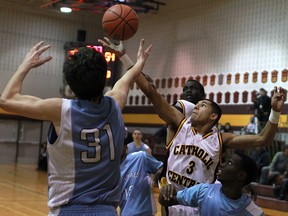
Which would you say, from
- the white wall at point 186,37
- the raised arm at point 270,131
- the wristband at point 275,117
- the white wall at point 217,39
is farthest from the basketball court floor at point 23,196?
the white wall at point 186,37

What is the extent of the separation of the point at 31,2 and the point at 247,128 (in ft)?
37.9

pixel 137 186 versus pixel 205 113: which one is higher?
pixel 205 113

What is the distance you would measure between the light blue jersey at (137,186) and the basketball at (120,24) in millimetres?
1671

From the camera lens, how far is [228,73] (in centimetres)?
1658

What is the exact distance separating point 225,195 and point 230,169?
184 millimetres

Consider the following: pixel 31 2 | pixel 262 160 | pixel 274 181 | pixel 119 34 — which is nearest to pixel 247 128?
pixel 262 160

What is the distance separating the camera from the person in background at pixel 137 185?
5543 mm

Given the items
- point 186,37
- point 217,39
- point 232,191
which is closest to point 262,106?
point 217,39

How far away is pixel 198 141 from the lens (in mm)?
4051

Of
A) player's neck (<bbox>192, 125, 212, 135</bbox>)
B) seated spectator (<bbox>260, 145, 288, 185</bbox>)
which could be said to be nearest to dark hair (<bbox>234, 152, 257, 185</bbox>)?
player's neck (<bbox>192, 125, 212, 135</bbox>)

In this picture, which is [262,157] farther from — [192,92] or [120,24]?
[120,24]

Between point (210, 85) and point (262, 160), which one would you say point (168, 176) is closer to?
point (262, 160)

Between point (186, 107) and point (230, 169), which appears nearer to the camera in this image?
point (230, 169)

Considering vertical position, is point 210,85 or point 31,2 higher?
point 31,2
